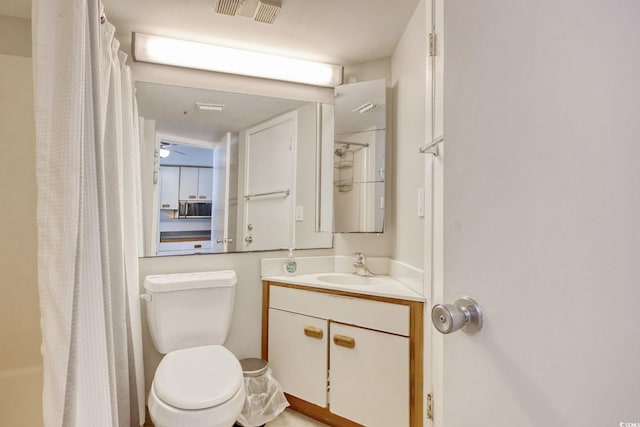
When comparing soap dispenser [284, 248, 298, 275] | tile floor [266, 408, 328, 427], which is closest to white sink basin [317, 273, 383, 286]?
soap dispenser [284, 248, 298, 275]

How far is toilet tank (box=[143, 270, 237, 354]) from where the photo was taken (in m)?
1.60

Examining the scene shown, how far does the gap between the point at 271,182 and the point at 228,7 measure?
1.03 m

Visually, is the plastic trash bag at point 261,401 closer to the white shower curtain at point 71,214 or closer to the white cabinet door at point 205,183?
the white shower curtain at point 71,214

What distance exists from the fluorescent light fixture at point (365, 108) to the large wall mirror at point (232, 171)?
0.22 m

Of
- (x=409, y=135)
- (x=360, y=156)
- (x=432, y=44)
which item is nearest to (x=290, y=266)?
(x=360, y=156)

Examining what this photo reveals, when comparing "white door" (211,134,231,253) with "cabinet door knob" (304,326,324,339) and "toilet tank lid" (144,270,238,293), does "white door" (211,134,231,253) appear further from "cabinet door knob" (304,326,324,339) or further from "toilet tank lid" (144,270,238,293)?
"cabinet door knob" (304,326,324,339)

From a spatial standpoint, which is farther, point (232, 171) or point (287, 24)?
point (232, 171)

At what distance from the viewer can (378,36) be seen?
1.87 m

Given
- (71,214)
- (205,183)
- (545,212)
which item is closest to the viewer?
(545,212)

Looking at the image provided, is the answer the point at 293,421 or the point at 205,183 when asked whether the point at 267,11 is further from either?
the point at 293,421

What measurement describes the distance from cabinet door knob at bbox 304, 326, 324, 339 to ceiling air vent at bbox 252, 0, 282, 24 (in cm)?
173

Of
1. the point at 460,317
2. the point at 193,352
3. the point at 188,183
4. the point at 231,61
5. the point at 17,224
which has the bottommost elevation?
the point at 193,352

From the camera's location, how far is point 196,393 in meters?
1.21

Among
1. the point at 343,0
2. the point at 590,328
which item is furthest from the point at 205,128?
the point at 590,328
